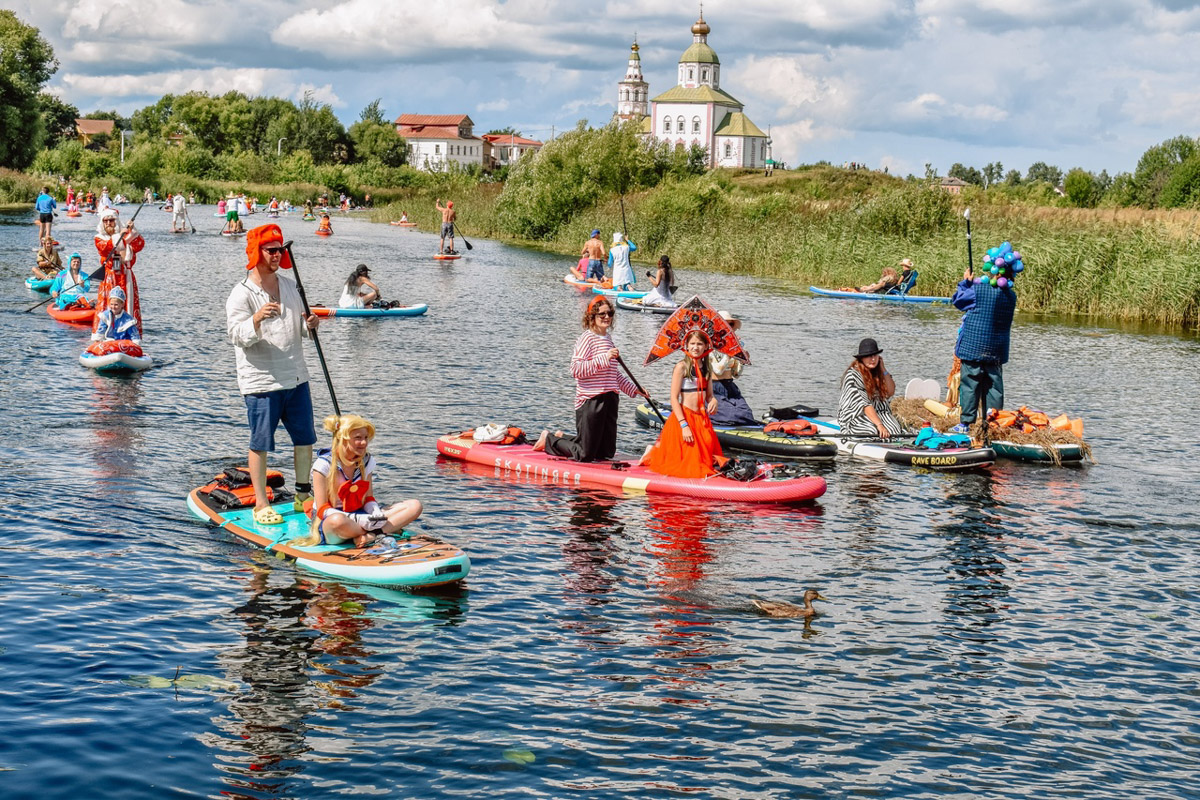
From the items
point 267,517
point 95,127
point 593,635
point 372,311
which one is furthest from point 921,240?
point 95,127

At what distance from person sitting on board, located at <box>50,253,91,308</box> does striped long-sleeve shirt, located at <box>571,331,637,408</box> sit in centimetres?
1442

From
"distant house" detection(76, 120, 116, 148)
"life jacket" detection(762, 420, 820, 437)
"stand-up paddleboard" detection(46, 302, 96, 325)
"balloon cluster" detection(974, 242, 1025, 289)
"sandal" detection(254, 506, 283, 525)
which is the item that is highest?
"distant house" detection(76, 120, 116, 148)

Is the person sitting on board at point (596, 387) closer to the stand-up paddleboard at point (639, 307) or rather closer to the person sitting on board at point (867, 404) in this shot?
the person sitting on board at point (867, 404)

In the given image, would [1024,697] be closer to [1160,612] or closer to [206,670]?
[1160,612]

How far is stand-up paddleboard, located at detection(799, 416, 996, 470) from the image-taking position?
48.0 ft

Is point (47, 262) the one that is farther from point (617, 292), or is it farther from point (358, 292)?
point (617, 292)

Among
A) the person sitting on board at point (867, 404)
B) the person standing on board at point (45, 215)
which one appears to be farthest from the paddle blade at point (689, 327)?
the person standing on board at point (45, 215)

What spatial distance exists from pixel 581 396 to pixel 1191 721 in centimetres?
705

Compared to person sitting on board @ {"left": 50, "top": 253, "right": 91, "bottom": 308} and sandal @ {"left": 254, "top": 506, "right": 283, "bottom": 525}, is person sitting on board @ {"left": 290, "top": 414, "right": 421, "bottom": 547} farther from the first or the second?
person sitting on board @ {"left": 50, "top": 253, "right": 91, "bottom": 308}

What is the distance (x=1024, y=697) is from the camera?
27.1 feet

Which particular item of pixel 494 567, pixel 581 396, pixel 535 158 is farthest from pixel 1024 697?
pixel 535 158

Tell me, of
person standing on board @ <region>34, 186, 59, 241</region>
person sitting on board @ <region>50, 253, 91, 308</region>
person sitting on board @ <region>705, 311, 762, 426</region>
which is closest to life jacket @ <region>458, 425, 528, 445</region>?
person sitting on board @ <region>705, 311, 762, 426</region>

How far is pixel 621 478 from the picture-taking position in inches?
516

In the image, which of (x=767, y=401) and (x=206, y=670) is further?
(x=767, y=401)
